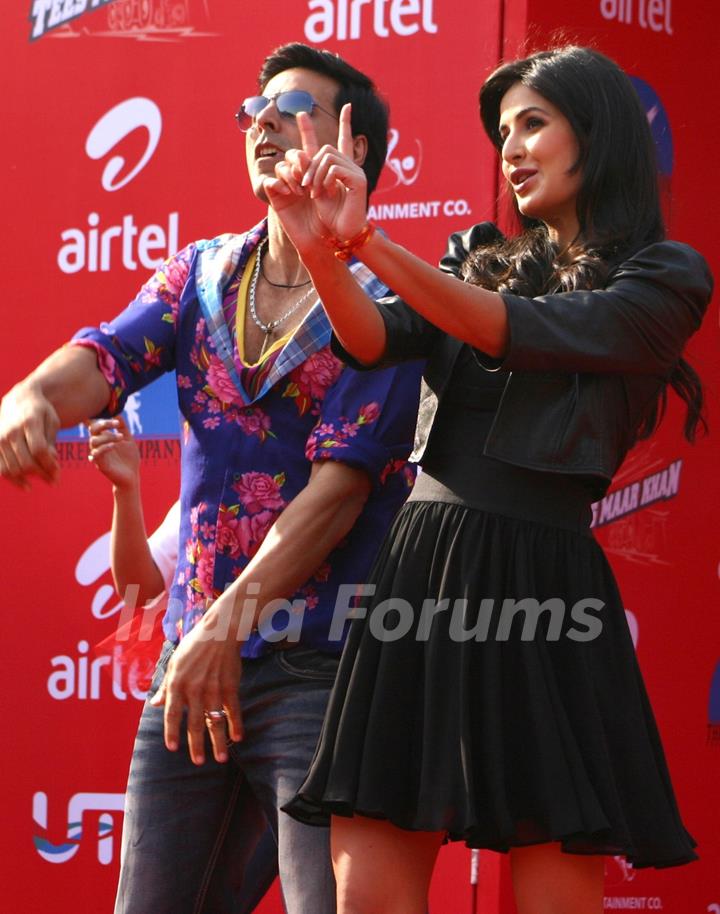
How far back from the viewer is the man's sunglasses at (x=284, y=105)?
2.65m

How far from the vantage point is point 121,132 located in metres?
3.94

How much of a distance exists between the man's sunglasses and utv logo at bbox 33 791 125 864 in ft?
6.26

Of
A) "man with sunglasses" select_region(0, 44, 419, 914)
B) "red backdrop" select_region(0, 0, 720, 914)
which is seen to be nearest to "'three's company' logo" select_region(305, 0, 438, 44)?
"red backdrop" select_region(0, 0, 720, 914)

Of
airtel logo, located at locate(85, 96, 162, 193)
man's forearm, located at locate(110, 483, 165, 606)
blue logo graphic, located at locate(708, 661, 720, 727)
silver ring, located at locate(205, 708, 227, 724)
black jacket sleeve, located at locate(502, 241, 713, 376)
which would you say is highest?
airtel logo, located at locate(85, 96, 162, 193)

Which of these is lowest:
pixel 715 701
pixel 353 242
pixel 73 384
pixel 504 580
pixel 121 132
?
pixel 715 701

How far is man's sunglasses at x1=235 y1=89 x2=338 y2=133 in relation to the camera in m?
2.65

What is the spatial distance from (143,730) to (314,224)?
1009 mm

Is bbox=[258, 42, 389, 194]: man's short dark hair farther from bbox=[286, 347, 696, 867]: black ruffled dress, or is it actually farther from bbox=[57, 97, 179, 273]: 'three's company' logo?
bbox=[57, 97, 179, 273]: 'three's company' logo

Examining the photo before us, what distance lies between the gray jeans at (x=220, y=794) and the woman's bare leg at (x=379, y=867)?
313 millimetres

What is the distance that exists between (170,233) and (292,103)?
4.38 ft

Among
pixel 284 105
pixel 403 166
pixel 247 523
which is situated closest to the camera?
pixel 247 523

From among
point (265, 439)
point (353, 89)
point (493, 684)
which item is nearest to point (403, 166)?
point (353, 89)

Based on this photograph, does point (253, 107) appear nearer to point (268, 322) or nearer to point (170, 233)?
point (268, 322)

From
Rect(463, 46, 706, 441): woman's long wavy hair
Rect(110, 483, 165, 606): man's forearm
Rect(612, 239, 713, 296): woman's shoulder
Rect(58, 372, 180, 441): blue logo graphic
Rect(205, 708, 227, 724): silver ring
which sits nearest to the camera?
Rect(612, 239, 713, 296): woman's shoulder
